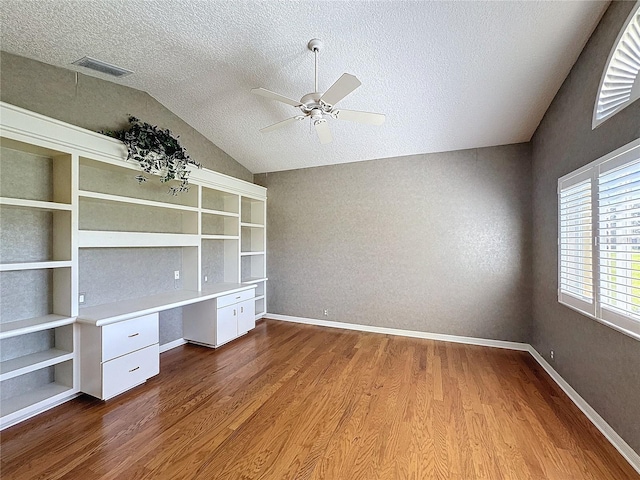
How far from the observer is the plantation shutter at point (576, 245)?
91.0 inches

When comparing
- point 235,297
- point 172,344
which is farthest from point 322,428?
point 172,344

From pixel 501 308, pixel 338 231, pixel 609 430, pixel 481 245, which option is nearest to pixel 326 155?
pixel 338 231

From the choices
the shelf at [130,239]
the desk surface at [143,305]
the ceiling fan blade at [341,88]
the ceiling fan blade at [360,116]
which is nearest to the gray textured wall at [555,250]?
the ceiling fan blade at [360,116]

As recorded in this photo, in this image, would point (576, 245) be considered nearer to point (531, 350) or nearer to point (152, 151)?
point (531, 350)

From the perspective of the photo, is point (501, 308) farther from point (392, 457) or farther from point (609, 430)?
point (392, 457)

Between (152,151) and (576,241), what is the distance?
14.2 feet

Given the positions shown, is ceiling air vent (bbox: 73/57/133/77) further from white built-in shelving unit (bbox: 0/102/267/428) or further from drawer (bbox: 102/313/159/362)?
drawer (bbox: 102/313/159/362)

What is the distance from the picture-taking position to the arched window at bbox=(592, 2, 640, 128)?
185cm

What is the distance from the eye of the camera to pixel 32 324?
2.21 m

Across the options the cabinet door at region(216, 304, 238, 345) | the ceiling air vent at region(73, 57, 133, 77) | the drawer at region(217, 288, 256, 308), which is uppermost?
the ceiling air vent at region(73, 57, 133, 77)

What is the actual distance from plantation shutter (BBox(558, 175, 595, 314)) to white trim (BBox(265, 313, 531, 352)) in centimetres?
127

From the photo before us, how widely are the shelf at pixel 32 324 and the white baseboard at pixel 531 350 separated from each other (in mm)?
3176

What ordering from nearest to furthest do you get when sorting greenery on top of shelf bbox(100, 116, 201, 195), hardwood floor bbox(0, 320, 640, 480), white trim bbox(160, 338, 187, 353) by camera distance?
hardwood floor bbox(0, 320, 640, 480) < greenery on top of shelf bbox(100, 116, 201, 195) < white trim bbox(160, 338, 187, 353)

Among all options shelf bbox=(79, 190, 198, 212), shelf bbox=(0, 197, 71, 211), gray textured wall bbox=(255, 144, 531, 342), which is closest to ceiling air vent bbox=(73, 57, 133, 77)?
shelf bbox=(79, 190, 198, 212)
